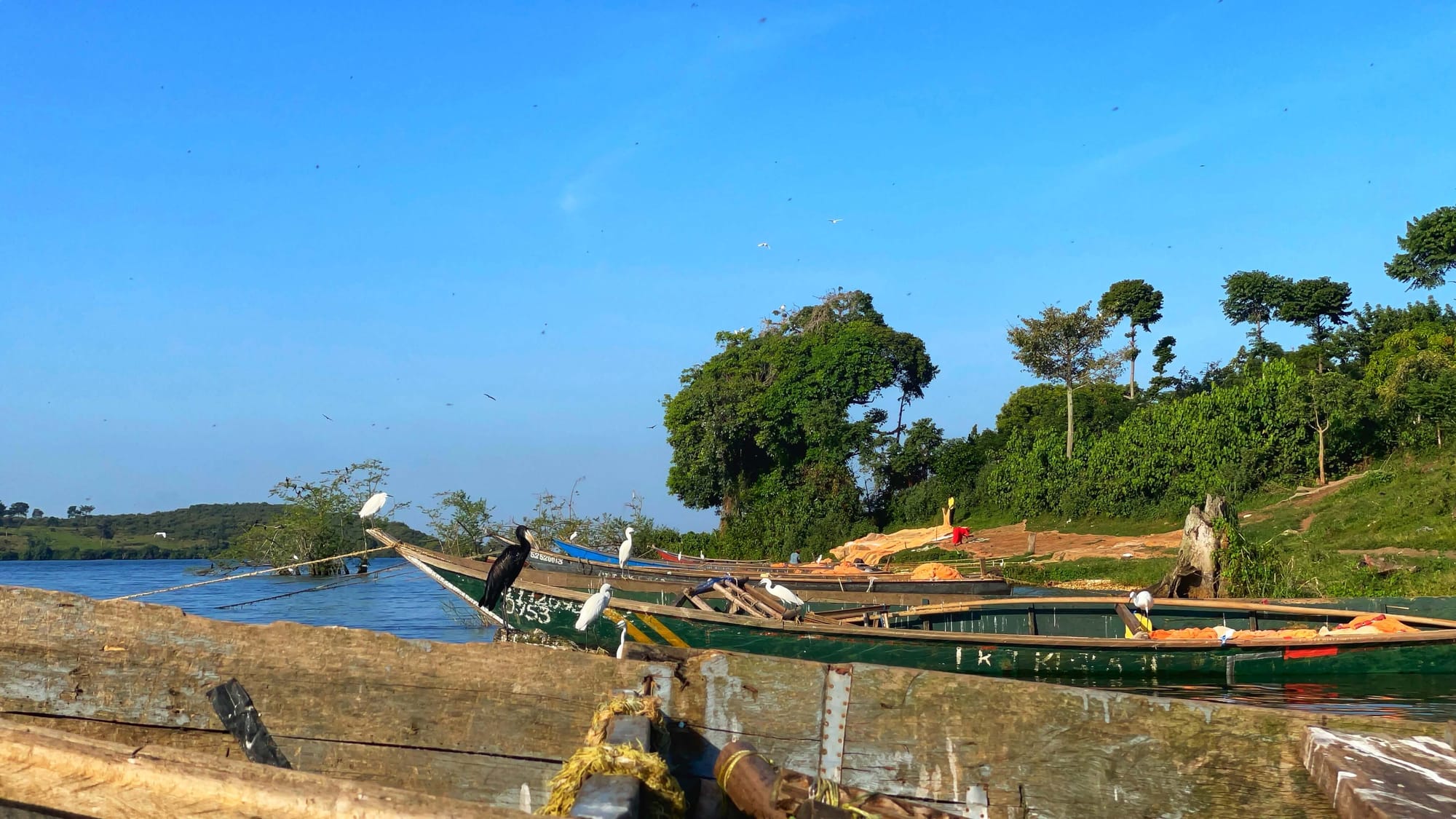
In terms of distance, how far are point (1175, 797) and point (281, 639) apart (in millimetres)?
2999

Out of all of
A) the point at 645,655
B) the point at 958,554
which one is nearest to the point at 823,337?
the point at 958,554

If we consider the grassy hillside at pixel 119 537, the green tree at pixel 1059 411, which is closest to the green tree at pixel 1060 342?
the green tree at pixel 1059 411

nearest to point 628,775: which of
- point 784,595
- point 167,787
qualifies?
point 167,787

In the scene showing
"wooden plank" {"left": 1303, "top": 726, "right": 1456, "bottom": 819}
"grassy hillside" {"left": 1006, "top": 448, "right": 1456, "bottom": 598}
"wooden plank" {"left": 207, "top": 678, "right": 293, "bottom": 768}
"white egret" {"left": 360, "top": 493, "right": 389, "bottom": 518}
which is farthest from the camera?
"grassy hillside" {"left": 1006, "top": 448, "right": 1456, "bottom": 598}

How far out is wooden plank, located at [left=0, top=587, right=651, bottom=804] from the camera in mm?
3287

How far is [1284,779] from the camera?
2775 mm

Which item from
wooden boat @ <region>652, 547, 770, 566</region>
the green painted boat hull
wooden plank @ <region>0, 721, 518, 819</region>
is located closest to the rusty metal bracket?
wooden plank @ <region>0, 721, 518, 819</region>

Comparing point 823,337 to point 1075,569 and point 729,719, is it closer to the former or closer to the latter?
point 1075,569

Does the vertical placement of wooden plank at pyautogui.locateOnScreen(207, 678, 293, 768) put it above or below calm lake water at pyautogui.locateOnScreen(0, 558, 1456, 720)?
above

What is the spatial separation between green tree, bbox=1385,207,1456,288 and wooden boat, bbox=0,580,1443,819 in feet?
123

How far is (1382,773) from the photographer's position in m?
2.46

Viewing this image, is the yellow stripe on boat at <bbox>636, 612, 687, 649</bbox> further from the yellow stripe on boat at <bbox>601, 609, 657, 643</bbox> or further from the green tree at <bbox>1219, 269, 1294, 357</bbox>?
the green tree at <bbox>1219, 269, 1294, 357</bbox>

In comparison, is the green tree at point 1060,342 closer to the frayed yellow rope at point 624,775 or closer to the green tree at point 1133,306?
the green tree at point 1133,306

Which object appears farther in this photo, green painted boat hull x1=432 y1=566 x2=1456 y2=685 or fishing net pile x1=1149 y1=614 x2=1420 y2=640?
fishing net pile x1=1149 y1=614 x2=1420 y2=640
